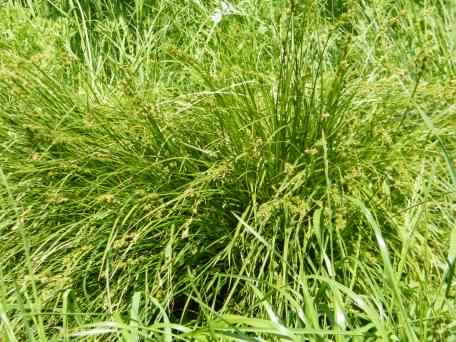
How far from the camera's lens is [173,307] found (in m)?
2.26

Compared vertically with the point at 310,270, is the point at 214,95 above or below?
above

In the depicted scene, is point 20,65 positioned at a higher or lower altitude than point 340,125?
higher

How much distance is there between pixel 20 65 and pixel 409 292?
1.40 m

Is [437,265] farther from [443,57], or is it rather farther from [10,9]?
[10,9]

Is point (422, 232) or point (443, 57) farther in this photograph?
point (443, 57)

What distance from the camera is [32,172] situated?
2359 mm

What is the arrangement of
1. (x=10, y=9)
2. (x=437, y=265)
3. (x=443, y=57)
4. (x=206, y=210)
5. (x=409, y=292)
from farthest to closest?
(x=10, y=9) → (x=443, y=57) → (x=206, y=210) → (x=437, y=265) → (x=409, y=292)

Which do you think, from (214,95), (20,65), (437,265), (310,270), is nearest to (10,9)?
(20,65)

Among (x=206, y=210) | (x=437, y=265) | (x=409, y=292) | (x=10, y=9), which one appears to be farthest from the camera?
(x=10, y=9)

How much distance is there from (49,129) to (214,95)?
1.86 feet

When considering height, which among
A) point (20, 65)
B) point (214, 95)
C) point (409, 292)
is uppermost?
point (20, 65)

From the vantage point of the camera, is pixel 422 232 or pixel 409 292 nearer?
pixel 409 292

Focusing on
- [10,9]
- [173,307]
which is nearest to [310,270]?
[173,307]

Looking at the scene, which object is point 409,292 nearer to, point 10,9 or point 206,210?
point 206,210
